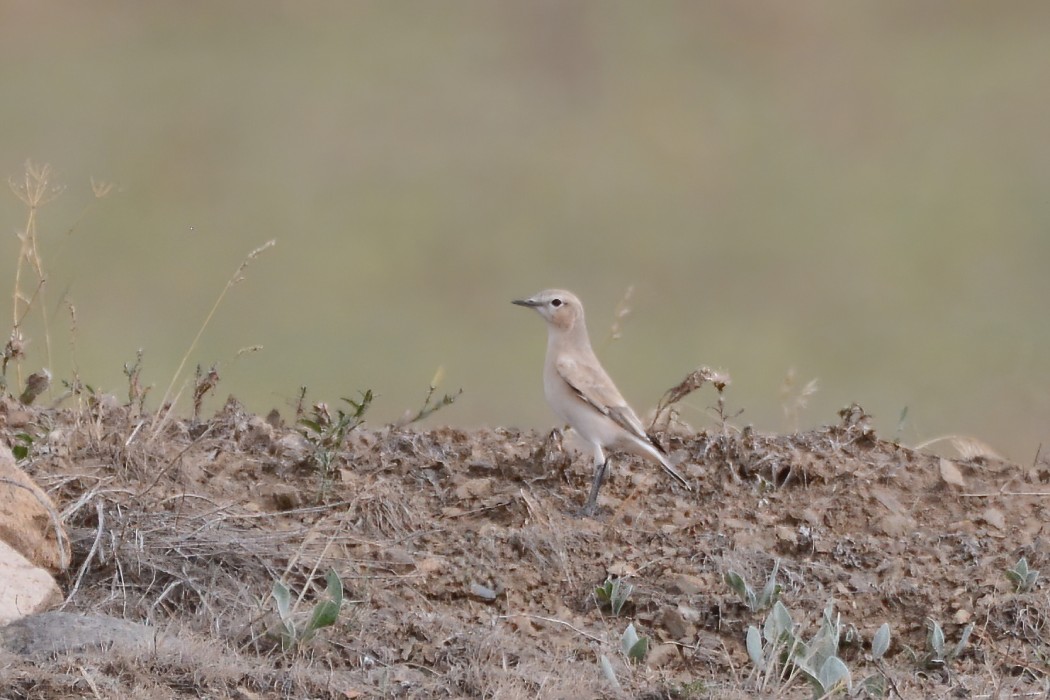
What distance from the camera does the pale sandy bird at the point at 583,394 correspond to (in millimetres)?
7039

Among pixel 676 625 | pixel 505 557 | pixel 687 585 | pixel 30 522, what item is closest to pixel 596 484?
pixel 505 557

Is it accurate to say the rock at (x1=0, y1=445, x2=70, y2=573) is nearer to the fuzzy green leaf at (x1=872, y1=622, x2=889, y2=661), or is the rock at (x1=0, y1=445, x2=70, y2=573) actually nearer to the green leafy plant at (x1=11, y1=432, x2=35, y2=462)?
the green leafy plant at (x1=11, y1=432, x2=35, y2=462)

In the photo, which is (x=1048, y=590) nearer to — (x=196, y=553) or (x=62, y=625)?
(x=196, y=553)

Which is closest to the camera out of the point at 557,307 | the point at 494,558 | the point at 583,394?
the point at 494,558

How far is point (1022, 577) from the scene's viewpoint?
5863 millimetres

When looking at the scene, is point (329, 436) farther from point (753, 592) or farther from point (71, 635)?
point (753, 592)

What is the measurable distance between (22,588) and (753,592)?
9.09ft

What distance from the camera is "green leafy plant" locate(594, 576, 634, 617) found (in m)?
5.70

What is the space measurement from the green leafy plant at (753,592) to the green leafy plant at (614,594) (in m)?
0.41

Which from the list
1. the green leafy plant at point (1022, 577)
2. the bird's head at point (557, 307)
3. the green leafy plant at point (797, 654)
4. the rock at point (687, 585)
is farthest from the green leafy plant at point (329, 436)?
the green leafy plant at point (1022, 577)

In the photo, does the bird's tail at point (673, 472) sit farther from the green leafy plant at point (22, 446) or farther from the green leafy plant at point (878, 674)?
the green leafy plant at point (22, 446)

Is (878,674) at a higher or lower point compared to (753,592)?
lower

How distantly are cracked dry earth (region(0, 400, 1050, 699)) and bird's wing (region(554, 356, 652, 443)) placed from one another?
292mm

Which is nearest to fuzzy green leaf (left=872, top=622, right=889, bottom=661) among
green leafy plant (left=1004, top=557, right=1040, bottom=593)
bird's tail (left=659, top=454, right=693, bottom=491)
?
green leafy plant (left=1004, top=557, right=1040, bottom=593)
